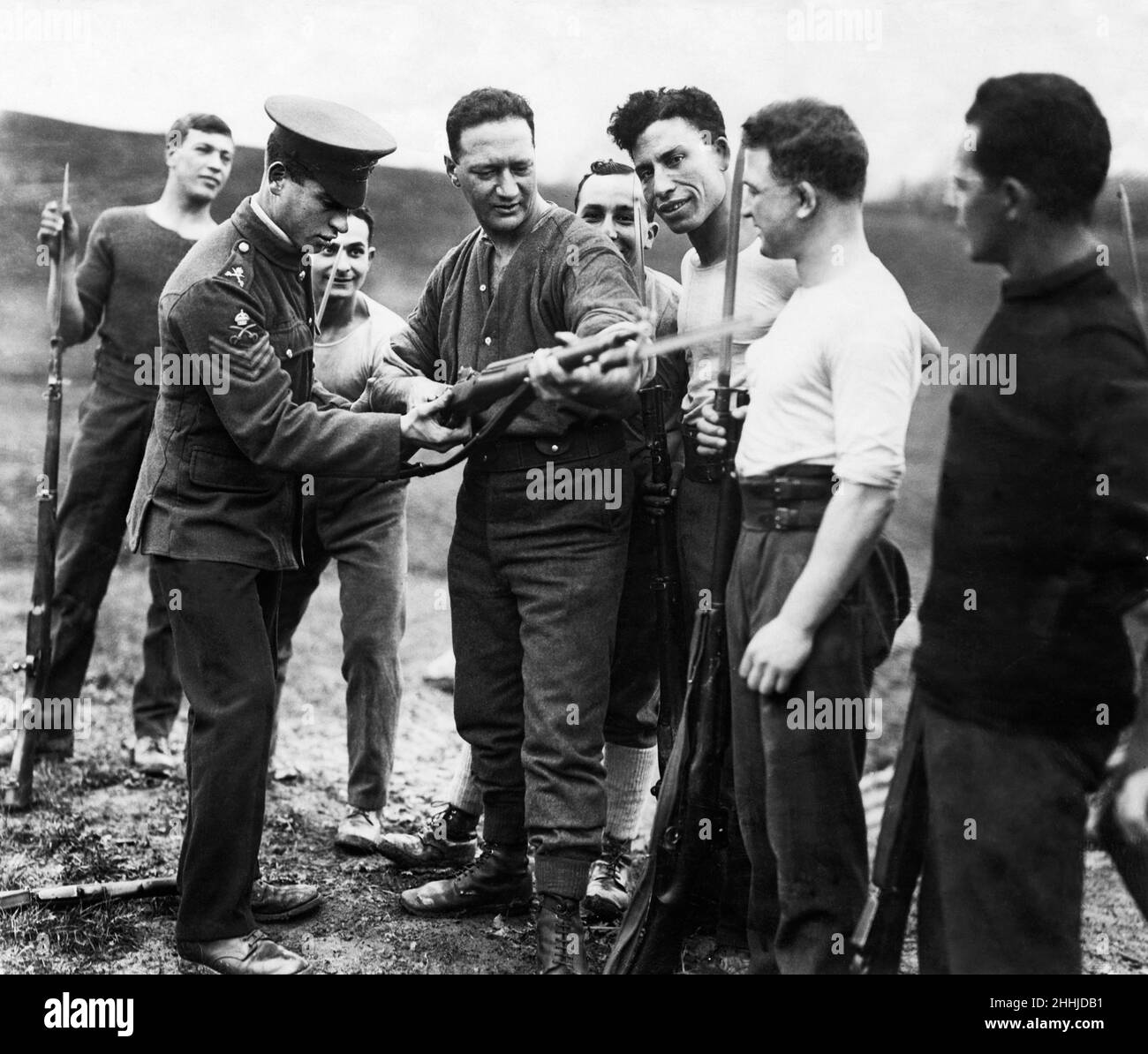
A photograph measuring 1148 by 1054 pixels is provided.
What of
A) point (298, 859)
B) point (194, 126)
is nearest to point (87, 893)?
point (298, 859)

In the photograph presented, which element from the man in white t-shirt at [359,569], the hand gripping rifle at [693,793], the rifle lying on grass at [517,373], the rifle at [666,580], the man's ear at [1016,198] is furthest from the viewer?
the man in white t-shirt at [359,569]

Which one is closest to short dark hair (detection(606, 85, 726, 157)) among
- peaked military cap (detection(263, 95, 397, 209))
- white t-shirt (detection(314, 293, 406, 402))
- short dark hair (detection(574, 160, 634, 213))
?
short dark hair (detection(574, 160, 634, 213))

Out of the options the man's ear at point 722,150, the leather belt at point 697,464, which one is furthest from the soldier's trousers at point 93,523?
the man's ear at point 722,150

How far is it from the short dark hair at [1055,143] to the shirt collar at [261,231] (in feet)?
6.02

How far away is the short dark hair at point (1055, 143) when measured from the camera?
2.48 meters

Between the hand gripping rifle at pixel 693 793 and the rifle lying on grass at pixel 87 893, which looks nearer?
the hand gripping rifle at pixel 693 793

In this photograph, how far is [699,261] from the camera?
3.67 metres

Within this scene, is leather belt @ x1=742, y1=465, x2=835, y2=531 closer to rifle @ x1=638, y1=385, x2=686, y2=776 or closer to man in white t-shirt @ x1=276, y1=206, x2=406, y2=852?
rifle @ x1=638, y1=385, x2=686, y2=776

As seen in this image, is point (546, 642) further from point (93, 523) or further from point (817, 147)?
point (93, 523)

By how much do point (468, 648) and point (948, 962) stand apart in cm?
156

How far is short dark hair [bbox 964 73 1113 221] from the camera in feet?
8.13

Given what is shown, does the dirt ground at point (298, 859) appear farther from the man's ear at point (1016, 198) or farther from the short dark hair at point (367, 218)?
the man's ear at point (1016, 198)

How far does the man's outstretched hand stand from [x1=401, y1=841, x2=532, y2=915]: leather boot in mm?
1213

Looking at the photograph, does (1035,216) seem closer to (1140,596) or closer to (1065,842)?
(1140,596)
